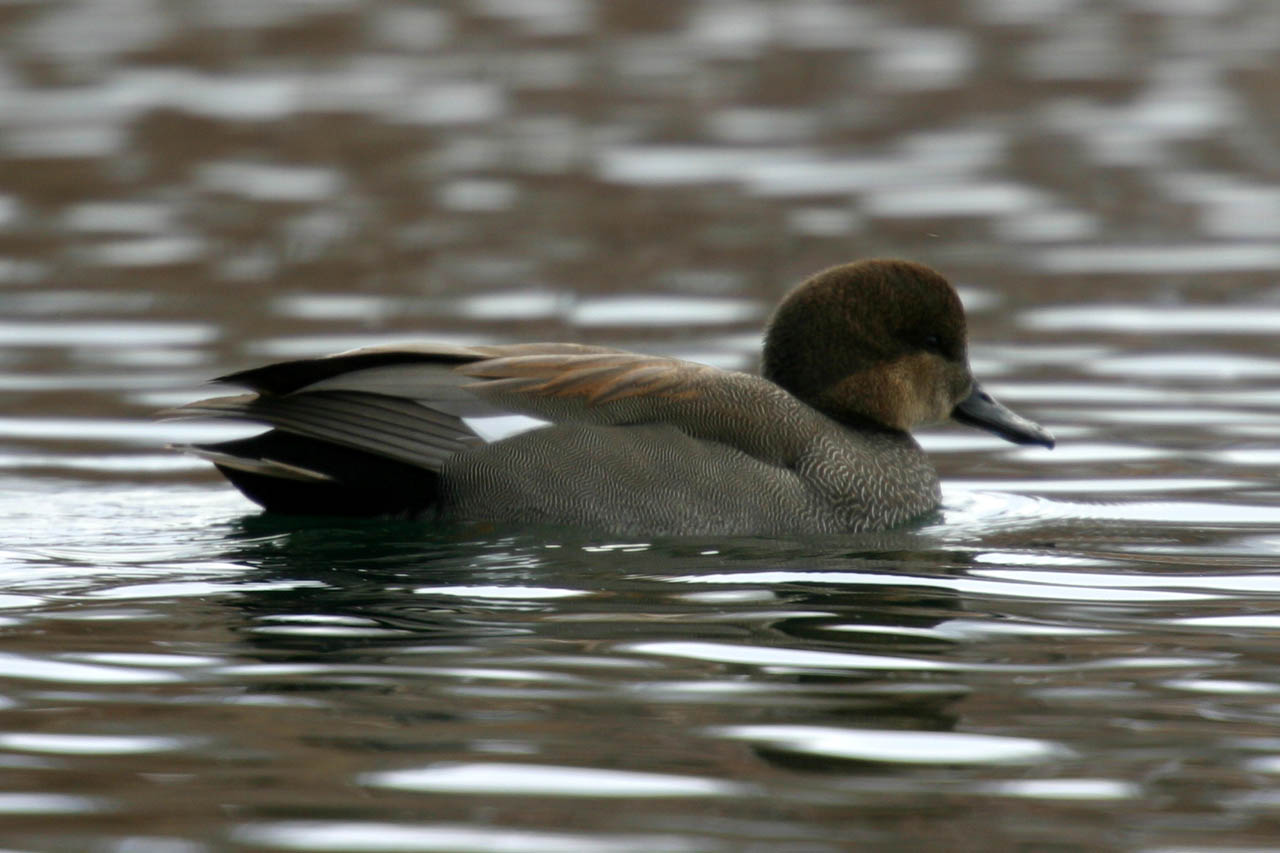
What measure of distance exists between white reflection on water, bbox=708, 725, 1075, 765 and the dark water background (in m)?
0.01

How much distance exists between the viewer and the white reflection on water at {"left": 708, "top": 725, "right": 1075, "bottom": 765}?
4.46m

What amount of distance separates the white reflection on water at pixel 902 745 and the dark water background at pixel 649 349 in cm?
1

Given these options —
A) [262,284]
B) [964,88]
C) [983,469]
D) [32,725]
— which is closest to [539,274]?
[262,284]

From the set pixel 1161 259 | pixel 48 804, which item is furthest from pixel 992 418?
pixel 1161 259

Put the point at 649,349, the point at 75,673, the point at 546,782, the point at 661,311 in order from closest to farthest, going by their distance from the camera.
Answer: the point at 546,782, the point at 75,673, the point at 649,349, the point at 661,311

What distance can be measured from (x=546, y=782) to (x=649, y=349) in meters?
5.68

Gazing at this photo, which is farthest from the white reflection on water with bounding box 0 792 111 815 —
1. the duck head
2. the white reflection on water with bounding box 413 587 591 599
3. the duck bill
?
the duck bill

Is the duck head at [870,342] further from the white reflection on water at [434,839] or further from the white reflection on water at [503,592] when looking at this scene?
the white reflection on water at [434,839]

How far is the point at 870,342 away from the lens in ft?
24.0

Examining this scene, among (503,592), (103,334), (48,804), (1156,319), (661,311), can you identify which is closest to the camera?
(48,804)

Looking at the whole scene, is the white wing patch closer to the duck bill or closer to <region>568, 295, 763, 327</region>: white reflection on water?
the duck bill

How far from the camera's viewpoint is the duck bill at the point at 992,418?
24.5 ft

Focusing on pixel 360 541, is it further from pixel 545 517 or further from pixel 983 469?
pixel 983 469

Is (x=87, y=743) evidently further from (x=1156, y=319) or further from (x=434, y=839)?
(x=1156, y=319)
